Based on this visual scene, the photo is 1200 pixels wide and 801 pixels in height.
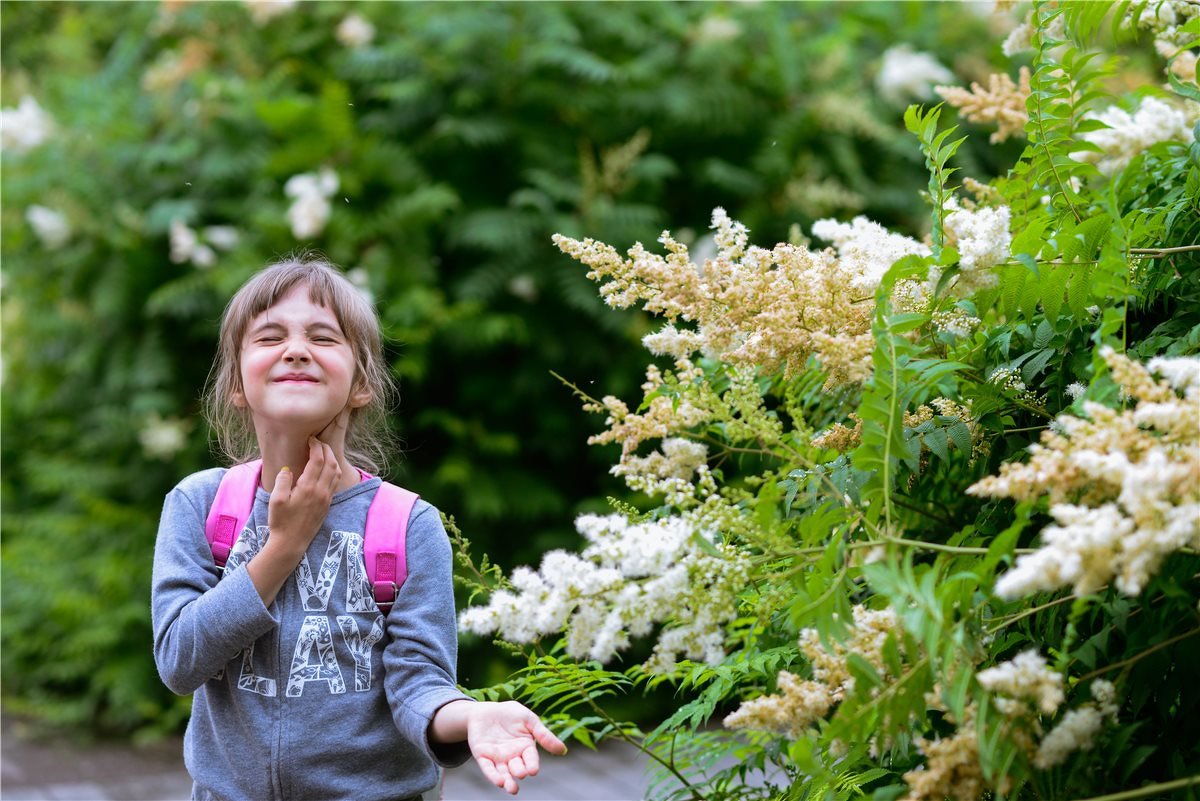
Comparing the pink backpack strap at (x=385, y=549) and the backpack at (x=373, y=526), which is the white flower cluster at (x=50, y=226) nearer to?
the backpack at (x=373, y=526)

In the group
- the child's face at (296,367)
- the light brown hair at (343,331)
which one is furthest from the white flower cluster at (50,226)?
the child's face at (296,367)

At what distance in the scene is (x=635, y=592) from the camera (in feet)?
4.06

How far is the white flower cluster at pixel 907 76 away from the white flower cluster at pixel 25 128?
13.3 ft

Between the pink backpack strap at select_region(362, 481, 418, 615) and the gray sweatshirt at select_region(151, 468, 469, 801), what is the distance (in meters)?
0.01

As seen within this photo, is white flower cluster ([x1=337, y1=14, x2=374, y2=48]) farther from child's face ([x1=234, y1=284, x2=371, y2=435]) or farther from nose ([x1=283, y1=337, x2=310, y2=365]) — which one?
nose ([x1=283, y1=337, x2=310, y2=365])

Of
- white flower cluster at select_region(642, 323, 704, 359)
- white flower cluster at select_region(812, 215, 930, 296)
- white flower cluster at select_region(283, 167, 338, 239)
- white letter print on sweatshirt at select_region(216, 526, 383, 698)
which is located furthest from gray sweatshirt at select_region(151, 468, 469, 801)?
white flower cluster at select_region(283, 167, 338, 239)

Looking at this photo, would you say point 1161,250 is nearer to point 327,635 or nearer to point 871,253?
point 871,253

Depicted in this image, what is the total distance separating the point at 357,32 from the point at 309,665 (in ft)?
15.0

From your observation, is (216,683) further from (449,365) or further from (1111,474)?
(449,365)

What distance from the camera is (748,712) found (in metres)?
1.19

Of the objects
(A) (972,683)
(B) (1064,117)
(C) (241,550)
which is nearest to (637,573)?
(A) (972,683)

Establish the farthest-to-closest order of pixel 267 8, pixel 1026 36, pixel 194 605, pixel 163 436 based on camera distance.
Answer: pixel 267 8
pixel 163 436
pixel 1026 36
pixel 194 605

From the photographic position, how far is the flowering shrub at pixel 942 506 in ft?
3.53

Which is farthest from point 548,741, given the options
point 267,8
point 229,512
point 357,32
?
point 267,8
